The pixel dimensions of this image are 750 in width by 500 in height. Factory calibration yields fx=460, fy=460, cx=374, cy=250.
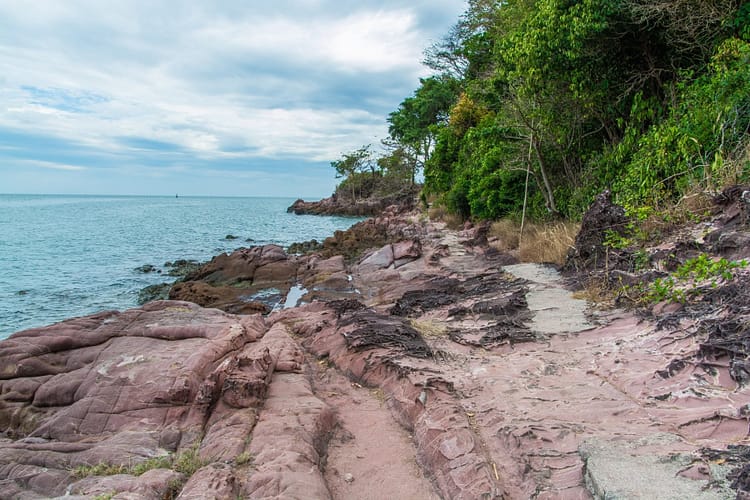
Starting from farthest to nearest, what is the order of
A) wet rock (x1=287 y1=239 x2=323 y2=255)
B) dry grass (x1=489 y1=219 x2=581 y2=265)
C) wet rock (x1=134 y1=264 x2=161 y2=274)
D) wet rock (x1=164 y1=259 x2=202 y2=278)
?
wet rock (x1=287 y1=239 x2=323 y2=255)
wet rock (x1=134 y1=264 x2=161 y2=274)
wet rock (x1=164 y1=259 x2=202 y2=278)
dry grass (x1=489 y1=219 x2=581 y2=265)

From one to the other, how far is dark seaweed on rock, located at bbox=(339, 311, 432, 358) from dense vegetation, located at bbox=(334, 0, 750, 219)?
4318 millimetres

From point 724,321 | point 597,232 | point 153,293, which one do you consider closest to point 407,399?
point 724,321

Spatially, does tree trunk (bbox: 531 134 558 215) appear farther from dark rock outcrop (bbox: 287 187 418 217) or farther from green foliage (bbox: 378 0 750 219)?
dark rock outcrop (bbox: 287 187 418 217)

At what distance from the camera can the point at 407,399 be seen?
5234mm

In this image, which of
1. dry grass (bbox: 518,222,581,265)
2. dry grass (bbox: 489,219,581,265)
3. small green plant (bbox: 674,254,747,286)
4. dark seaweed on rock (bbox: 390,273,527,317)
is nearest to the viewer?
small green plant (bbox: 674,254,747,286)

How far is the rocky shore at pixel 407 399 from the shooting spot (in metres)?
3.54

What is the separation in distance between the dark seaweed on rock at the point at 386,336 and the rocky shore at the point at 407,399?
1.4 inches

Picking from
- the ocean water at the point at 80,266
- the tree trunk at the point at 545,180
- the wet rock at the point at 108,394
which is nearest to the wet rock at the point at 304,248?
the ocean water at the point at 80,266

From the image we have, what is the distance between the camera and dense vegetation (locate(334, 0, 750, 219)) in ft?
26.6

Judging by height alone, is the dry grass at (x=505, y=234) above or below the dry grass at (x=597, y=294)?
above

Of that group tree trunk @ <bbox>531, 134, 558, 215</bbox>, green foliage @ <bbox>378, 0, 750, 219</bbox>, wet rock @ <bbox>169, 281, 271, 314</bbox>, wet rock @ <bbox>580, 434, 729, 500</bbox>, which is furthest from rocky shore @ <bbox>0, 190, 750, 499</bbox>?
wet rock @ <bbox>169, 281, 271, 314</bbox>

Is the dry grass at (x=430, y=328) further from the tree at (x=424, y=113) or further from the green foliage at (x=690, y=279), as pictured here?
the tree at (x=424, y=113)

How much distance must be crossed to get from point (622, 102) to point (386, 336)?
8743 millimetres

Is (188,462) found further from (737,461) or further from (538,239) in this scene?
(538,239)
